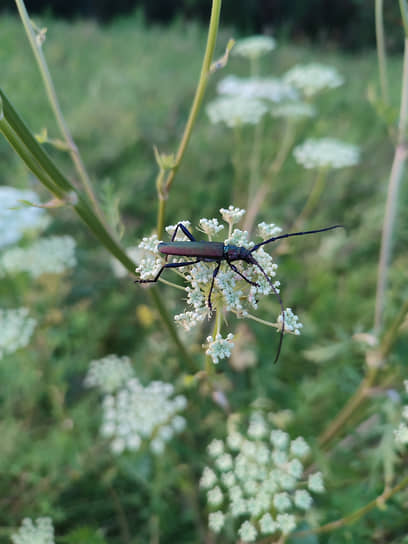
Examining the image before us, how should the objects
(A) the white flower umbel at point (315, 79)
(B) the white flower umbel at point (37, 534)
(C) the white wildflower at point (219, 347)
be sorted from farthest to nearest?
(A) the white flower umbel at point (315, 79) → (B) the white flower umbel at point (37, 534) → (C) the white wildflower at point (219, 347)

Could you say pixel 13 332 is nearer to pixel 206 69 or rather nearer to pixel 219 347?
pixel 219 347

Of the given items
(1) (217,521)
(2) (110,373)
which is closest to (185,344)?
(2) (110,373)

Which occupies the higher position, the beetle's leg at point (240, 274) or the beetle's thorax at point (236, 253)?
the beetle's thorax at point (236, 253)

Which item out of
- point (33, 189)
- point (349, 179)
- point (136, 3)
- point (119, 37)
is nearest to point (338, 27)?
point (136, 3)

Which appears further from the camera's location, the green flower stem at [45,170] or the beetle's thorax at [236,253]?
the beetle's thorax at [236,253]

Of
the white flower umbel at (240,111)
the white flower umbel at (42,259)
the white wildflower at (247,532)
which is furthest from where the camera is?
the white flower umbel at (240,111)

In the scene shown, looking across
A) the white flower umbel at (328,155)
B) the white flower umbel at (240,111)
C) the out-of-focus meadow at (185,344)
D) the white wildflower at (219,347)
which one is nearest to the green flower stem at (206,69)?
the out-of-focus meadow at (185,344)

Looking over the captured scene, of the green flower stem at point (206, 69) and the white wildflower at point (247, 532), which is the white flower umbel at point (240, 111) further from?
the white wildflower at point (247, 532)

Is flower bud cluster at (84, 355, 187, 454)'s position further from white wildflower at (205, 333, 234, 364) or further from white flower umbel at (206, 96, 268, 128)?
white flower umbel at (206, 96, 268, 128)
